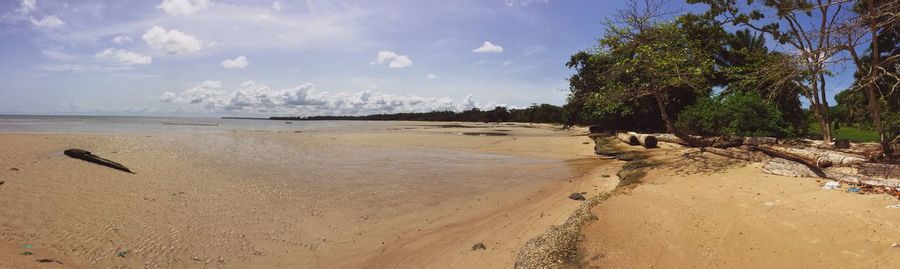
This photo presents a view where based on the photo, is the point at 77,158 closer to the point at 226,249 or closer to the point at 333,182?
the point at 333,182

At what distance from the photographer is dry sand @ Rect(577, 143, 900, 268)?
4219 millimetres

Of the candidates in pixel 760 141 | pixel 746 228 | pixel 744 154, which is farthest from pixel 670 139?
pixel 746 228

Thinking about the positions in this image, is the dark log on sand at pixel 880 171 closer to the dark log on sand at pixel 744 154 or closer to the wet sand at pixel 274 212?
the dark log on sand at pixel 744 154

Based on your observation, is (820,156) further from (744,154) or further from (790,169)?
(790,169)

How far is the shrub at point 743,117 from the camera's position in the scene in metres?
15.6

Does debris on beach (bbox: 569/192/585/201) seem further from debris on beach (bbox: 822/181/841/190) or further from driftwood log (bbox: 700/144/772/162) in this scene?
driftwood log (bbox: 700/144/772/162)

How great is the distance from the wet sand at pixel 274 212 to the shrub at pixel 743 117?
759cm

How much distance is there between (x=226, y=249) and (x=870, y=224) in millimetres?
7758

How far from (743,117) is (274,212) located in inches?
650

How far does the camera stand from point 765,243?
4621 millimetres

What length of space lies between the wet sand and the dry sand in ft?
3.61

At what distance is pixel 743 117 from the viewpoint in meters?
15.9

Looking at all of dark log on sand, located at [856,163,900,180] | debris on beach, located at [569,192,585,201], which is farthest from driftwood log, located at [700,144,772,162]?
debris on beach, located at [569,192,585,201]

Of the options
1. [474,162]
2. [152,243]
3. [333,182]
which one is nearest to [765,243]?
[152,243]
